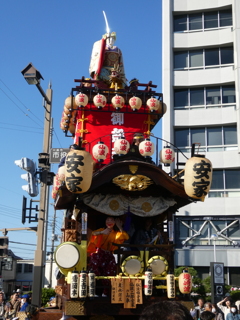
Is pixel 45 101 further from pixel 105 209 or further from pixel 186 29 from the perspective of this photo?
pixel 186 29

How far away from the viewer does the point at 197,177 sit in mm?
9805

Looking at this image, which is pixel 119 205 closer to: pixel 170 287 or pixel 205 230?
pixel 170 287

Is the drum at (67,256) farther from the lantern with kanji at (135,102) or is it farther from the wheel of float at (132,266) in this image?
the lantern with kanji at (135,102)

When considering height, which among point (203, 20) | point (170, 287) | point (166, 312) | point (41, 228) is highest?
point (203, 20)

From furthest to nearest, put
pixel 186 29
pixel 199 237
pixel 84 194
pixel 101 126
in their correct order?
1. pixel 186 29
2. pixel 199 237
3. pixel 101 126
4. pixel 84 194

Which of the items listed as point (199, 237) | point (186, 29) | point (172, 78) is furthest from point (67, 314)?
point (186, 29)

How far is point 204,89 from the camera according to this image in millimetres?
30312

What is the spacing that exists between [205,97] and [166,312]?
94.5ft

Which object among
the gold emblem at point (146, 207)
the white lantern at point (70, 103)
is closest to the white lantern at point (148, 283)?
the gold emblem at point (146, 207)

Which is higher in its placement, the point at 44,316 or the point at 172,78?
the point at 172,78

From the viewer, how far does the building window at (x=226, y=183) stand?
28.2m

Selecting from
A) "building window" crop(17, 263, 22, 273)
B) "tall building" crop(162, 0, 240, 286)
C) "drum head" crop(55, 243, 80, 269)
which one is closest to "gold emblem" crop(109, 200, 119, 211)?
"drum head" crop(55, 243, 80, 269)

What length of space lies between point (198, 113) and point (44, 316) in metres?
21.9

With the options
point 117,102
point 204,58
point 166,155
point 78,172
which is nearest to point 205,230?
point 204,58
